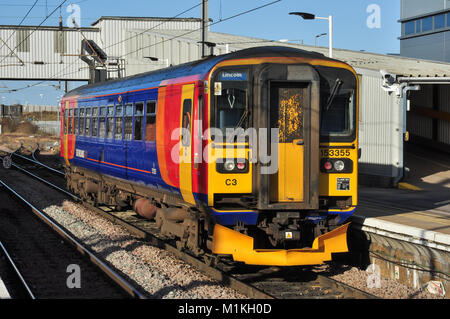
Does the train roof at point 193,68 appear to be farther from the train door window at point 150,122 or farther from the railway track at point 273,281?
the railway track at point 273,281

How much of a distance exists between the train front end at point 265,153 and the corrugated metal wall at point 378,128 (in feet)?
40.2

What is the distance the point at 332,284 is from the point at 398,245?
169cm

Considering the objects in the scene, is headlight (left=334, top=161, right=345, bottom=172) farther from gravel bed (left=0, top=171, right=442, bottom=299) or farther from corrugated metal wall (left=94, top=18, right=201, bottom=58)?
corrugated metal wall (left=94, top=18, right=201, bottom=58)

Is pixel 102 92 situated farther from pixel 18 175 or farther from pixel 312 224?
pixel 18 175

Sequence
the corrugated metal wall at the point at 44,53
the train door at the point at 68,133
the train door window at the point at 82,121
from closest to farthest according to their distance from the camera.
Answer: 1. the train door window at the point at 82,121
2. the train door at the point at 68,133
3. the corrugated metal wall at the point at 44,53

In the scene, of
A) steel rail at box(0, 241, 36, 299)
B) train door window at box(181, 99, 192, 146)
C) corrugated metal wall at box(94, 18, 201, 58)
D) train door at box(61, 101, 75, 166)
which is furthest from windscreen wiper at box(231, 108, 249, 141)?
corrugated metal wall at box(94, 18, 201, 58)

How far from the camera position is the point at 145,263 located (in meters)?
11.3

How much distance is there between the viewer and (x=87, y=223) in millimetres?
15828

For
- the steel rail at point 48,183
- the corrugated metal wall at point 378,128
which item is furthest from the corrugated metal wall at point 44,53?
the corrugated metal wall at point 378,128

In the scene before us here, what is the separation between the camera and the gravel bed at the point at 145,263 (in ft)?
30.9

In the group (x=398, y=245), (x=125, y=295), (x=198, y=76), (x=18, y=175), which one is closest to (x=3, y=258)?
(x=125, y=295)

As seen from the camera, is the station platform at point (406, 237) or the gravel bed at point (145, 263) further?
the station platform at point (406, 237)

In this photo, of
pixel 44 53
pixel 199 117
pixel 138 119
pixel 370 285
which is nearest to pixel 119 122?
pixel 138 119

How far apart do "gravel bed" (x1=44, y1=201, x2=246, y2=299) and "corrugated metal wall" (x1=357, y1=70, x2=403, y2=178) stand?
10.6m
